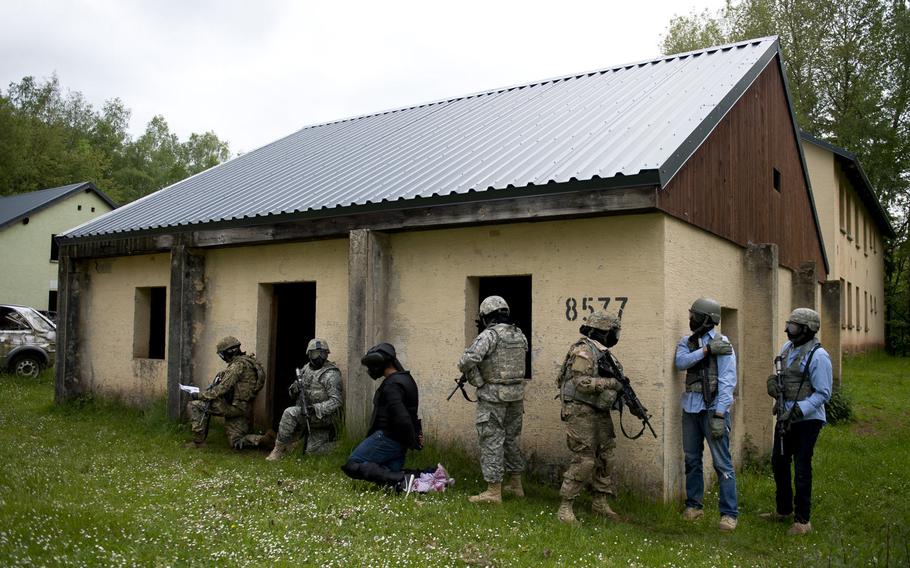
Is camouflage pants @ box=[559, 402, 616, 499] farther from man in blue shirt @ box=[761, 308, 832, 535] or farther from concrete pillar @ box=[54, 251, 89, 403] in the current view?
concrete pillar @ box=[54, 251, 89, 403]

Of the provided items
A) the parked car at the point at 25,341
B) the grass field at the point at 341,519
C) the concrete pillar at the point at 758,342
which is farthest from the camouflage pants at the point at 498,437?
the parked car at the point at 25,341

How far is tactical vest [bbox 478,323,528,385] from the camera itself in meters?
7.01

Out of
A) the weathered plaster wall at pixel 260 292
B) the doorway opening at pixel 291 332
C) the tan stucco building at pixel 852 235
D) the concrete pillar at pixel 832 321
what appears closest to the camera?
the weathered plaster wall at pixel 260 292

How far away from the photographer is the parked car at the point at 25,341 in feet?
56.0

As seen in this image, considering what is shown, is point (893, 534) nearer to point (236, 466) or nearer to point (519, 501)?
point (519, 501)

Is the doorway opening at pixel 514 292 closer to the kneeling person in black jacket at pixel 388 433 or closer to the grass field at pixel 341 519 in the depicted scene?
the grass field at pixel 341 519

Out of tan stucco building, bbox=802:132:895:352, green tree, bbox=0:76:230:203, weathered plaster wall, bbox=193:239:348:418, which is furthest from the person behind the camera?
green tree, bbox=0:76:230:203

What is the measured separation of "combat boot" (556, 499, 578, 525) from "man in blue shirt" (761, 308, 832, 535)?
6.61 feet

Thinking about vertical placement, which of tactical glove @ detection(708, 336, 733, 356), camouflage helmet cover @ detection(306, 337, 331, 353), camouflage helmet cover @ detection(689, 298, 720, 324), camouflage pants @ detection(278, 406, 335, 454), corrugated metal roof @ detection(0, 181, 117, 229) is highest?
corrugated metal roof @ detection(0, 181, 117, 229)

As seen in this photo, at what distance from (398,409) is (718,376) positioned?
3.03 meters

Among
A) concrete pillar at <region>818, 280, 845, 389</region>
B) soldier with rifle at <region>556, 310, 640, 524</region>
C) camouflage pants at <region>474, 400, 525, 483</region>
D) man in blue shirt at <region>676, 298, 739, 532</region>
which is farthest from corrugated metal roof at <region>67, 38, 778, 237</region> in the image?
concrete pillar at <region>818, 280, 845, 389</region>

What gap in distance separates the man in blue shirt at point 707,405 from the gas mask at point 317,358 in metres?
4.20

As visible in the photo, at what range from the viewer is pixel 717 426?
6.66 metres

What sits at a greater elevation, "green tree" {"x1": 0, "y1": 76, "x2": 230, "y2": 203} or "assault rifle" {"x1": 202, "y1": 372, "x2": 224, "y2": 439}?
"green tree" {"x1": 0, "y1": 76, "x2": 230, "y2": 203}
